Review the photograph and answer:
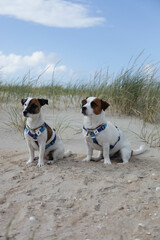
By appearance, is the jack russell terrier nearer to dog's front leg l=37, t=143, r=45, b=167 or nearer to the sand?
dog's front leg l=37, t=143, r=45, b=167

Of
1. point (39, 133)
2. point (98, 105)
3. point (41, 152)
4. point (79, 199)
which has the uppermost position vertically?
point (98, 105)

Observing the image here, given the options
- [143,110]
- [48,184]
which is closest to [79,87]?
[143,110]

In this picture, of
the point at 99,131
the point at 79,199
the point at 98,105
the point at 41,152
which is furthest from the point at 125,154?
the point at 79,199

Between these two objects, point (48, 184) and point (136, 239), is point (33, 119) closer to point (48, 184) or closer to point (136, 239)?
point (48, 184)

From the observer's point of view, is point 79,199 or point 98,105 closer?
point 79,199

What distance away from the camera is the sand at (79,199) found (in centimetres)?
305

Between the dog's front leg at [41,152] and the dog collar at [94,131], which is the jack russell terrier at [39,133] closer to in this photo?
the dog's front leg at [41,152]

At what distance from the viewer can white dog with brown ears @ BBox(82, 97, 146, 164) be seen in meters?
4.79

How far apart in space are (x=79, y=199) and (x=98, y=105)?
163 centimetres

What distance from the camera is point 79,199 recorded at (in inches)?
148

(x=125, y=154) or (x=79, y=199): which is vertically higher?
(x=125, y=154)

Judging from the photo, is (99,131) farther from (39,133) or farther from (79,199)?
(79,199)

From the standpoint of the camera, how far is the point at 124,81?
9258 millimetres

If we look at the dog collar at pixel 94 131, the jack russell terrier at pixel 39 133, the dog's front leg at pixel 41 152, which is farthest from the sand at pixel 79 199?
the dog collar at pixel 94 131
